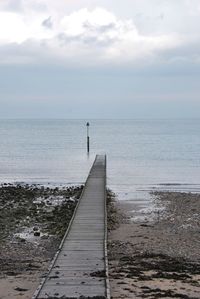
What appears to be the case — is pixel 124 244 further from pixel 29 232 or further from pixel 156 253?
pixel 29 232

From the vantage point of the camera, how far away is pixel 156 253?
1575 cm

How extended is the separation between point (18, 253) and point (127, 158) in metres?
50.5

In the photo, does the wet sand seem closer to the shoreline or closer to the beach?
the shoreline

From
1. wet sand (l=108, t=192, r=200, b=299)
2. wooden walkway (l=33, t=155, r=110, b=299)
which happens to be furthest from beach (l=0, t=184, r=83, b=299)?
wet sand (l=108, t=192, r=200, b=299)

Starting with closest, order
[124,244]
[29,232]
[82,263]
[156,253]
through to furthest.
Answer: [82,263], [156,253], [124,244], [29,232]

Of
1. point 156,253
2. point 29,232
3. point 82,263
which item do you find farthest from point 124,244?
point 82,263

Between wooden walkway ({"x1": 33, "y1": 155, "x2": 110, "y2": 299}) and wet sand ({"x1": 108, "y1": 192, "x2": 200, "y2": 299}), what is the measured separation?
540mm

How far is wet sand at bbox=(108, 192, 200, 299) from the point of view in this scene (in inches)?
455

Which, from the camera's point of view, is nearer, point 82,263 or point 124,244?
point 82,263

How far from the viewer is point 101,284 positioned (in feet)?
34.8

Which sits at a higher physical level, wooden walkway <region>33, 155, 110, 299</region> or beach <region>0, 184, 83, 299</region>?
wooden walkway <region>33, 155, 110, 299</region>

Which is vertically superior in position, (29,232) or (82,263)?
(82,263)

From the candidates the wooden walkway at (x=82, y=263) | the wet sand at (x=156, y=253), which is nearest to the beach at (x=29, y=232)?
the wooden walkway at (x=82, y=263)

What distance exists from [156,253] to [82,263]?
13.4ft
